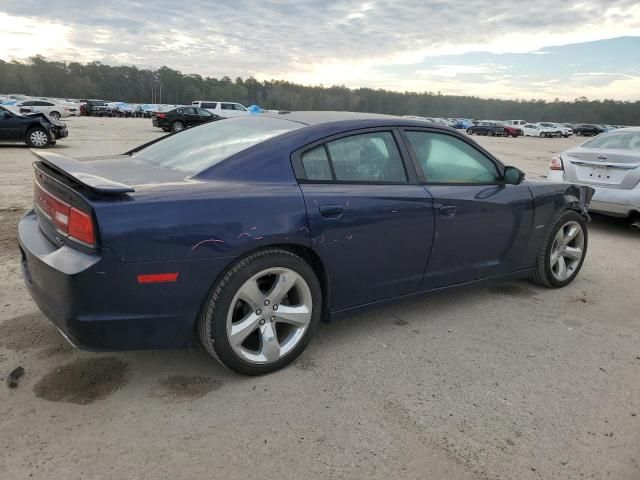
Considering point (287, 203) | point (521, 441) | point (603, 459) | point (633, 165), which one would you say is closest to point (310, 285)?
point (287, 203)

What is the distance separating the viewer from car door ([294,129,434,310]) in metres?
2.97

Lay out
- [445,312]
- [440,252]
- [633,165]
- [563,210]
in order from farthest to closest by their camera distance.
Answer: [633,165]
[563,210]
[445,312]
[440,252]

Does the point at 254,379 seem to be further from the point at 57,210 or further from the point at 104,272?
the point at 57,210

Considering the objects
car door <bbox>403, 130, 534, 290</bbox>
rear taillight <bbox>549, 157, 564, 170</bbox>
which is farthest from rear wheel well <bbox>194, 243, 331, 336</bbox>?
rear taillight <bbox>549, 157, 564, 170</bbox>

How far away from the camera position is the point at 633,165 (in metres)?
6.50

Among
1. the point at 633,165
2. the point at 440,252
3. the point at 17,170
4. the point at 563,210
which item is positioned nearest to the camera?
the point at 440,252

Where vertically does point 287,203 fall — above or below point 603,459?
above

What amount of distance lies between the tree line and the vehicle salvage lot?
10468cm

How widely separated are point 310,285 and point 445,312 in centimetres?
149

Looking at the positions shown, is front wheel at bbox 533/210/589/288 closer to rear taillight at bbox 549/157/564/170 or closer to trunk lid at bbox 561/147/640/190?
trunk lid at bbox 561/147/640/190

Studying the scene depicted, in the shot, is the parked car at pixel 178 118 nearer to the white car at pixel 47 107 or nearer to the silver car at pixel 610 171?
the white car at pixel 47 107

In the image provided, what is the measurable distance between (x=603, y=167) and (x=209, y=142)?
5721 millimetres

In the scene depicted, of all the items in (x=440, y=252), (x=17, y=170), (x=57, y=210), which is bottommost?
(x=17, y=170)

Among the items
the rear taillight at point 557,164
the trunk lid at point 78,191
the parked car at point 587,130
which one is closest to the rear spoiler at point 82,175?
the trunk lid at point 78,191
